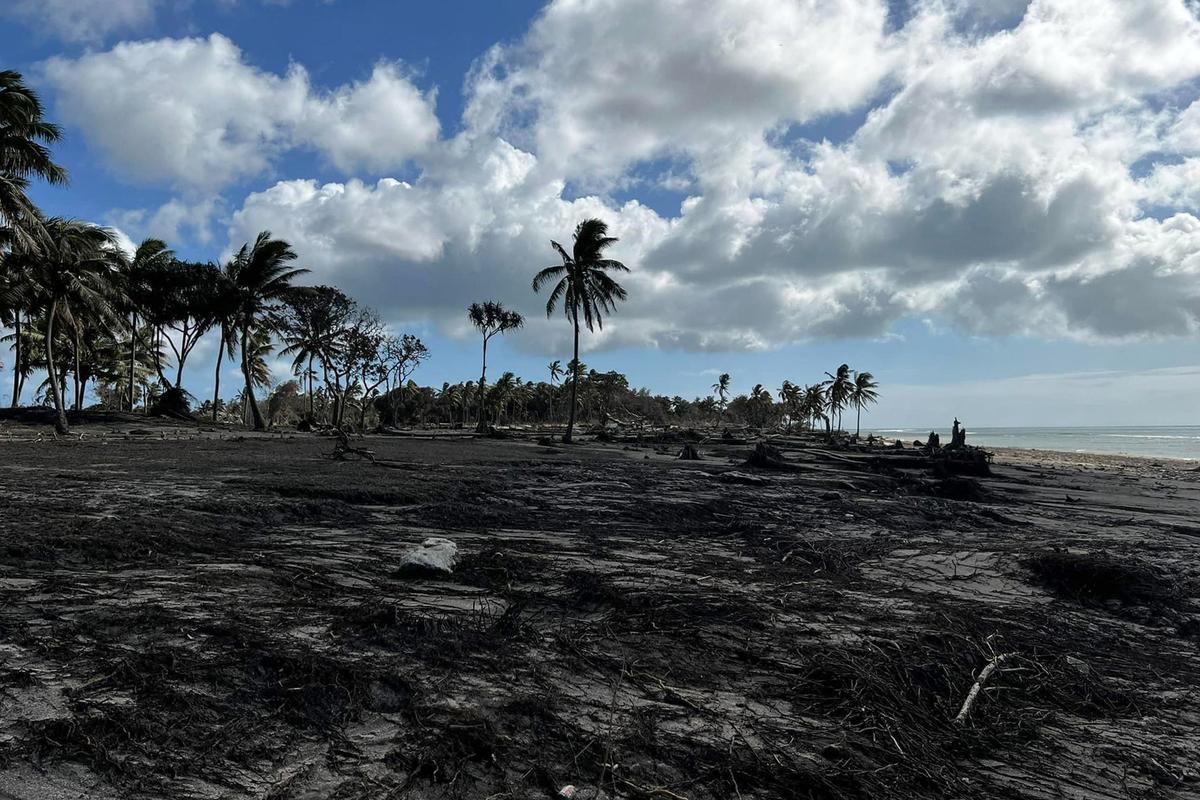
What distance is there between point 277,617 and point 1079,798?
14.3 ft

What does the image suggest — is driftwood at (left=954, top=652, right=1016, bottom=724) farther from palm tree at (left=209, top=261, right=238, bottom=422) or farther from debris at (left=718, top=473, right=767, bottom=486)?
palm tree at (left=209, top=261, right=238, bottom=422)

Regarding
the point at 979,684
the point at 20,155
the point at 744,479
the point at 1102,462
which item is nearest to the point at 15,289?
the point at 20,155

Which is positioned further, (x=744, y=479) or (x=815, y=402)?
(x=815, y=402)

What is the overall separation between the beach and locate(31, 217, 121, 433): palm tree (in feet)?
66.6

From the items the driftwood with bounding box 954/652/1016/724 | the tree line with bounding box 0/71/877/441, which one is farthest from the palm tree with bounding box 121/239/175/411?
the driftwood with bounding box 954/652/1016/724

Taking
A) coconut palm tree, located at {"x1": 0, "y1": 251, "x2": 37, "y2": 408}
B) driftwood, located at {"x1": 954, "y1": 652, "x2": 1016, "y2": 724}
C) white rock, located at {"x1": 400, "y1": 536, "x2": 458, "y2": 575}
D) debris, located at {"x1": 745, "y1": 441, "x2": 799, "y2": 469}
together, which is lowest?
driftwood, located at {"x1": 954, "y1": 652, "x2": 1016, "y2": 724}

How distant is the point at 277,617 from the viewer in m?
4.23

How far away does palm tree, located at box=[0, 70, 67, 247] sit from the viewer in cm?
1923

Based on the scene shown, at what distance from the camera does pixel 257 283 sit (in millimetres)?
37562

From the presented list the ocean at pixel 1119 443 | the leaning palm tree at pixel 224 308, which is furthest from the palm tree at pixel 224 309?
the ocean at pixel 1119 443

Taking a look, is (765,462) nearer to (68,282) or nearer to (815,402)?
(68,282)

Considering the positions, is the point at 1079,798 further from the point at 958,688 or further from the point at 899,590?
the point at 899,590

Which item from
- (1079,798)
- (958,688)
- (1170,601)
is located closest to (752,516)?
(1170,601)

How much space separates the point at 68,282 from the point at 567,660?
30.1 meters
